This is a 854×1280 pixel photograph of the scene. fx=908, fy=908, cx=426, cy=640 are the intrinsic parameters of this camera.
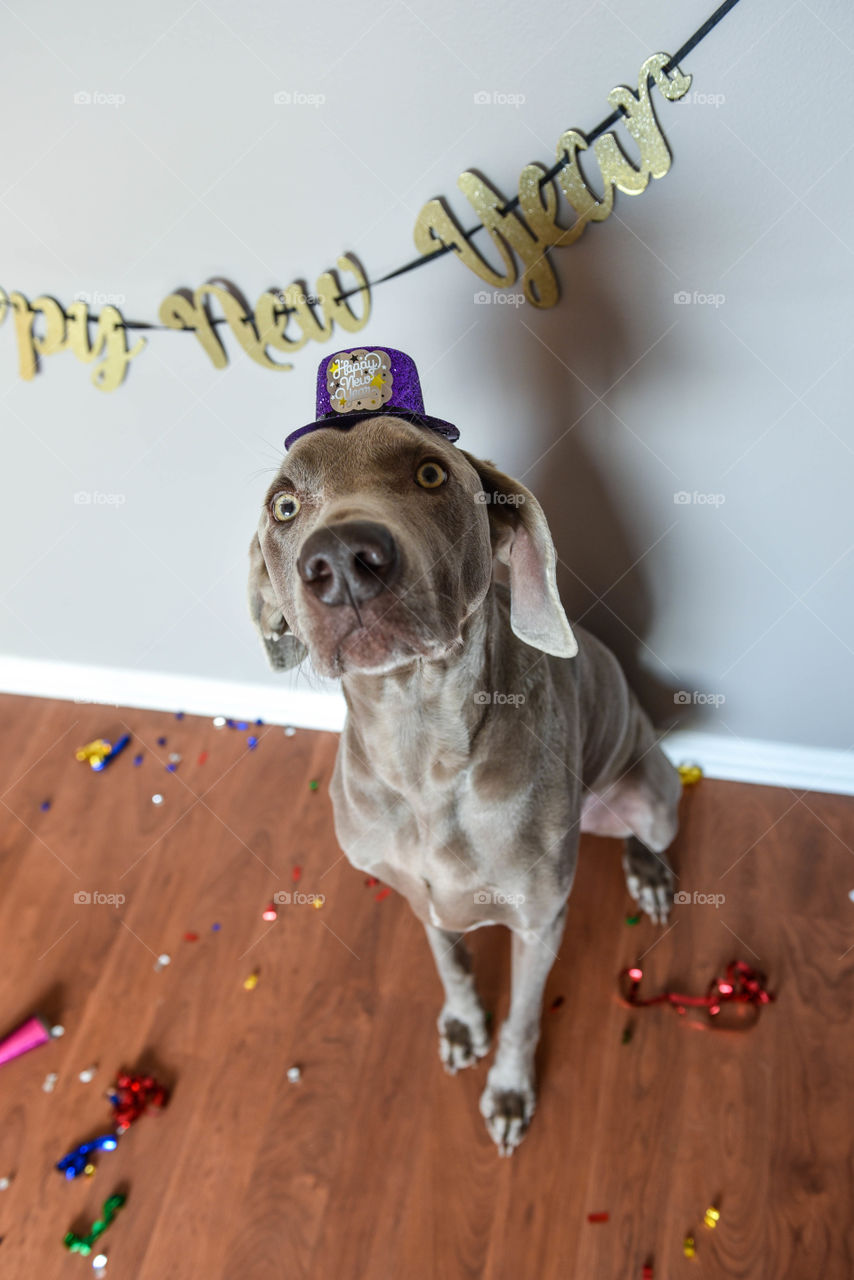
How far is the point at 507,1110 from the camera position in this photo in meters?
2.23

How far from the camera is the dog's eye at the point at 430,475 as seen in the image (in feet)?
4.81

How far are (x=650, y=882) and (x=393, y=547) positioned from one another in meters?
1.69

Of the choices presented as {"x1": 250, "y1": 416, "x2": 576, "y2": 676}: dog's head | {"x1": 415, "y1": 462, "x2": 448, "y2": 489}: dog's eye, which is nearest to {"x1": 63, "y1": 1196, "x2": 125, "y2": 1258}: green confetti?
{"x1": 250, "y1": 416, "x2": 576, "y2": 676}: dog's head

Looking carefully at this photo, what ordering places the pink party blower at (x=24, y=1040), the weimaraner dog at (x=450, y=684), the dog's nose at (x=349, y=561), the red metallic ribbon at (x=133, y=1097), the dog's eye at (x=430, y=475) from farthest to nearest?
1. the pink party blower at (x=24, y=1040)
2. the red metallic ribbon at (x=133, y=1097)
3. the dog's eye at (x=430, y=475)
4. the weimaraner dog at (x=450, y=684)
5. the dog's nose at (x=349, y=561)

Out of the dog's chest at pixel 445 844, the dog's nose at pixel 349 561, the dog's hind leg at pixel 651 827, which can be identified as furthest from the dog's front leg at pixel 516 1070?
the dog's nose at pixel 349 561

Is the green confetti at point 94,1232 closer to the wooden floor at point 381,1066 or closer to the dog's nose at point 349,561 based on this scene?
the wooden floor at point 381,1066

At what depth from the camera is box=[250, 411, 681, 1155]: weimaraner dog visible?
136cm

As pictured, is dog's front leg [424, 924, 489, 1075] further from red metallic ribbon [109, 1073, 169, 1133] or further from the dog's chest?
red metallic ribbon [109, 1073, 169, 1133]

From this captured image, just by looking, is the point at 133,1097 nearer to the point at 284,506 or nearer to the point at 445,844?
the point at 445,844

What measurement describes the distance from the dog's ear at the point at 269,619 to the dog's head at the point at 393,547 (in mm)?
36

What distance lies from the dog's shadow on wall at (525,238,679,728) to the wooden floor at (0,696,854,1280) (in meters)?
0.65

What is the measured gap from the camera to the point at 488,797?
5.69ft

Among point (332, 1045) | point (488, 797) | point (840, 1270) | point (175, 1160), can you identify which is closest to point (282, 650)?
point (488, 797)

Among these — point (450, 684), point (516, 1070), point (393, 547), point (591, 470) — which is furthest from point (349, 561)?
point (516, 1070)
